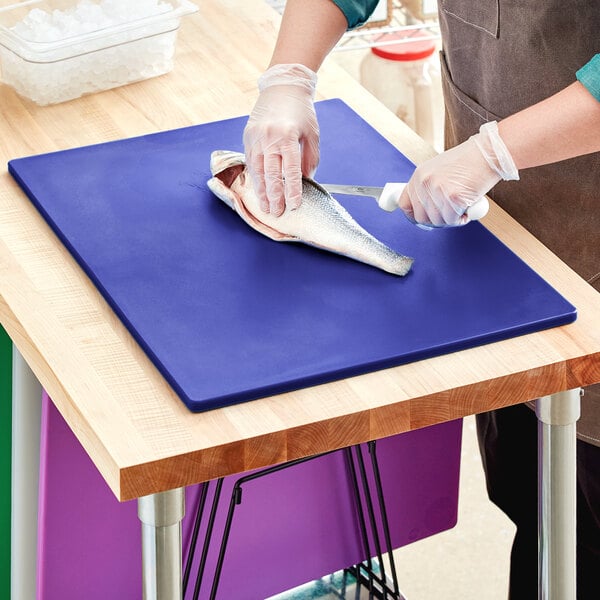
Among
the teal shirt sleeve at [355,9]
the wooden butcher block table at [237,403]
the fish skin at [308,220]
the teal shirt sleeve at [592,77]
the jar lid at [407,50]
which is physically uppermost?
the jar lid at [407,50]

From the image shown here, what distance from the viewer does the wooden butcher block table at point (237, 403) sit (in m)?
1.28

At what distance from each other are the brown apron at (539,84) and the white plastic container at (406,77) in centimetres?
159

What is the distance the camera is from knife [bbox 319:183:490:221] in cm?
158

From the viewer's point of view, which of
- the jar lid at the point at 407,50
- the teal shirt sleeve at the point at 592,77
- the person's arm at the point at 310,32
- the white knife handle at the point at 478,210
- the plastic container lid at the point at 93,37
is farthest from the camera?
the jar lid at the point at 407,50

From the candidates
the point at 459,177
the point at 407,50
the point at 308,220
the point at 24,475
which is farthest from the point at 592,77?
the point at 407,50

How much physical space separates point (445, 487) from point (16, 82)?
3.00ft

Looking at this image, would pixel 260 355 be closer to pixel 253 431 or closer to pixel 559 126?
pixel 253 431

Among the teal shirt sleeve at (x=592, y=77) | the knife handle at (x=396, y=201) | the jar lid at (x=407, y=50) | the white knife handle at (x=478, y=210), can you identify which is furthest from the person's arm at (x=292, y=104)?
the jar lid at (x=407, y=50)

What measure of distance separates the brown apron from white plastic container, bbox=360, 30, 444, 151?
1585 millimetres

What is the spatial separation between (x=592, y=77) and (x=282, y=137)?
1.35 ft

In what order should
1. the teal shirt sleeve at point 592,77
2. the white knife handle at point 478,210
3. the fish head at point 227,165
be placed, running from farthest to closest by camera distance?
the fish head at point 227,165, the white knife handle at point 478,210, the teal shirt sleeve at point 592,77

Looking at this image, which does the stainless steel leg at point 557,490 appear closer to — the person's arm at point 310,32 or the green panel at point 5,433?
the person's arm at point 310,32

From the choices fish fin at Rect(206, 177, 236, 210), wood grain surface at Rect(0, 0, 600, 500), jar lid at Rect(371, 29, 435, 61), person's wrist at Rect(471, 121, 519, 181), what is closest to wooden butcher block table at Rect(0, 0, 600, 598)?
wood grain surface at Rect(0, 0, 600, 500)

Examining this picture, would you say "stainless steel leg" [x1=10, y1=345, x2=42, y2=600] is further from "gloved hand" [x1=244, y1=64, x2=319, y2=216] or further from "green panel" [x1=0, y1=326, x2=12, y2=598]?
"gloved hand" [x1=244, y1=64, x2=319, y2=216]
